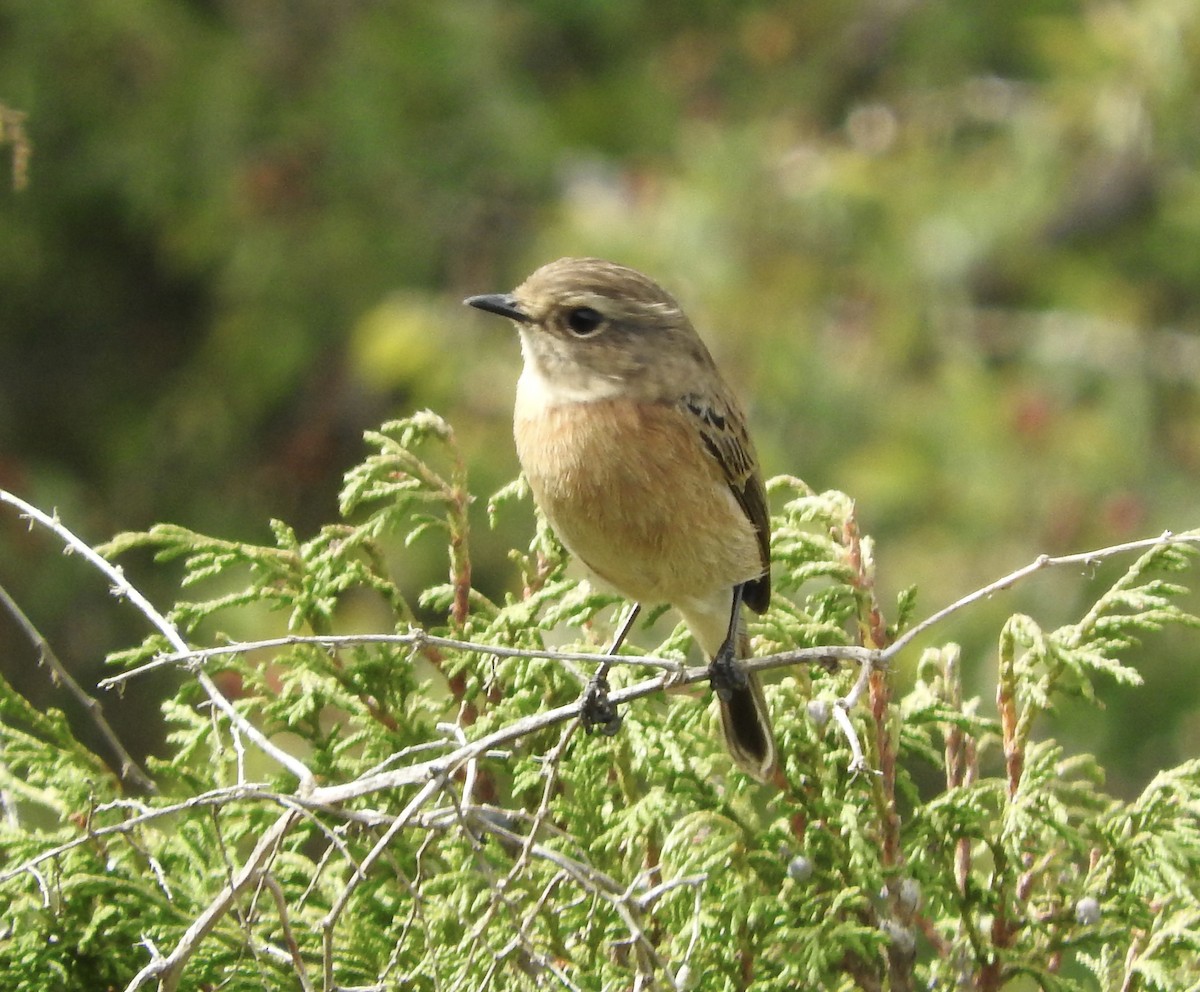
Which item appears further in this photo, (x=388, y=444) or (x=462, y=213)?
(x=462, y=213)

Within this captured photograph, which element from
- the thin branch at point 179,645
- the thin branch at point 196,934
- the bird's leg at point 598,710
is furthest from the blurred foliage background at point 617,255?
the thin branch at point 196,934

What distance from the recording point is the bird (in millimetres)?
4016

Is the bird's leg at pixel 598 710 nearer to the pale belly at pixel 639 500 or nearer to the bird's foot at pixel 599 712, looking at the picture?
the bird's foot at pixel 599 712

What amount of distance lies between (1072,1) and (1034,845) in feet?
29.3

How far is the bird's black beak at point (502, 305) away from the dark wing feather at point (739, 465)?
47 centimetres

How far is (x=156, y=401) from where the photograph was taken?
31.7ft

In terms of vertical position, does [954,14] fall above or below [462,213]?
above

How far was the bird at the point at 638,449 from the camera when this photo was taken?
4016 mm

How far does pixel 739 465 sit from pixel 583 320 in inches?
22.0

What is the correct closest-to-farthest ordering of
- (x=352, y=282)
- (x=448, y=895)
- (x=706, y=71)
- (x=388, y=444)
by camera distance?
(x=448, y=895)
(x=388, y=444)
(x=352, y=282)
(x=706, y=71)

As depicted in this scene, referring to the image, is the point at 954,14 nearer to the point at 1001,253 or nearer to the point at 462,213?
the point at 1001,253

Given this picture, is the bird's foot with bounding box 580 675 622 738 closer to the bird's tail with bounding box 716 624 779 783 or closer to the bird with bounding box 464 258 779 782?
the bird's tail with bounding box 716 624 779 783

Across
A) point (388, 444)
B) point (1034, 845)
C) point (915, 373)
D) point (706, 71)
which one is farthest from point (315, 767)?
point (706, 71)

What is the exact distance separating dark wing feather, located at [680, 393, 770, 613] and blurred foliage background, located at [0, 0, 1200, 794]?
10.8 ft
